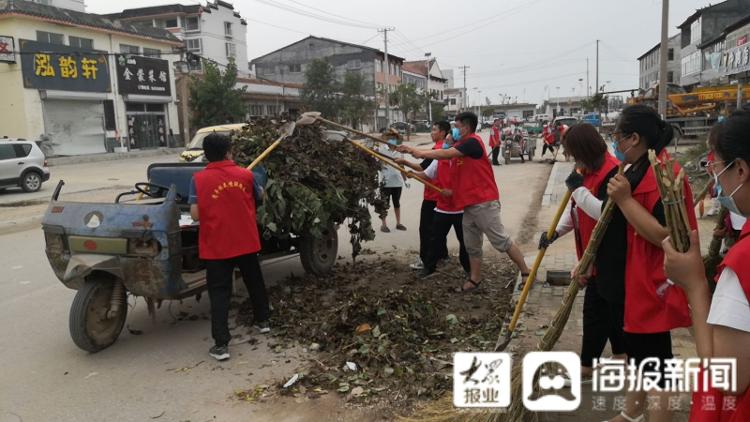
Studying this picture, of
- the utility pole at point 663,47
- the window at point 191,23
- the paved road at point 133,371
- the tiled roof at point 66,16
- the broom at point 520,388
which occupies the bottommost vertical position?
the paved road at point 133,371

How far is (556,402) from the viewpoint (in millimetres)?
3121

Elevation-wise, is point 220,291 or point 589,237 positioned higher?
point 589,237

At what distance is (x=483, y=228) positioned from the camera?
5.62 m

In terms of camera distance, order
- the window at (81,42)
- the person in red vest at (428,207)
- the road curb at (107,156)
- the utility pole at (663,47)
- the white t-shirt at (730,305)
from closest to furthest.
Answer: the white t-shirt at (730,305), the person in red vest at (428,207), the utility pole at (663,47), the road curb at (107,156), the window at (81,42)

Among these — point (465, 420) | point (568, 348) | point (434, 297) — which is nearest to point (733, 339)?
point (465, 420)

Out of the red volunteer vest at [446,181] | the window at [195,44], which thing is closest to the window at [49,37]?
the window at [195,44]

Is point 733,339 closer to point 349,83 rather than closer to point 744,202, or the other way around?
point 744,202

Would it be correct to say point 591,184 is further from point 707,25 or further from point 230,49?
point 230,49

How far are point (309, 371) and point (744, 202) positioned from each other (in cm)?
309

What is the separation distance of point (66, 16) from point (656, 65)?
67.2m

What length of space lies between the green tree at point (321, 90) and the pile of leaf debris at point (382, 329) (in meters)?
35.0

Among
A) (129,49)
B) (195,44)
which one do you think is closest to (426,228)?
(129,49)

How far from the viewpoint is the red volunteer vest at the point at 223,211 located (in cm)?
426

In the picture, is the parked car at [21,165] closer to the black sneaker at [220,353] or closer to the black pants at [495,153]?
the black sneaker at [220,353]
